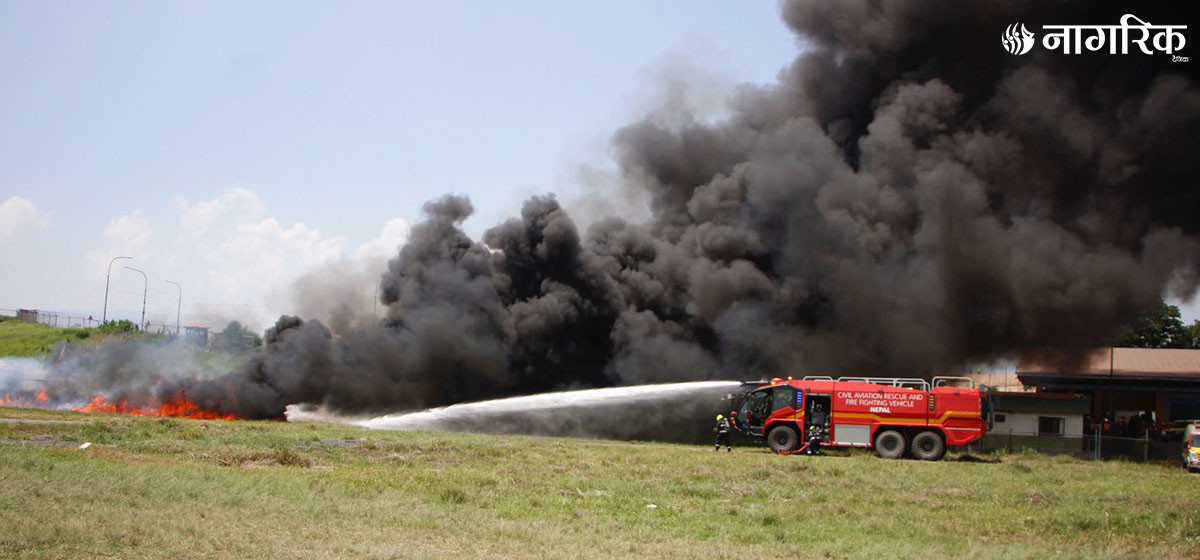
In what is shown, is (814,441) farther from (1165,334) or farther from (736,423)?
(1165,334)

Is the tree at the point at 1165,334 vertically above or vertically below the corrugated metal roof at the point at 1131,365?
above

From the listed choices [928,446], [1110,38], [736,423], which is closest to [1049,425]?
[928,446]

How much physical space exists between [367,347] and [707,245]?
56.4 ft

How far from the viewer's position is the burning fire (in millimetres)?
45844

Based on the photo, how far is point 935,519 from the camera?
1931 centimetres

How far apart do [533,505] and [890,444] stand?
1969 centimetres

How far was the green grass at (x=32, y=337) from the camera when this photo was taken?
7662 centimetres

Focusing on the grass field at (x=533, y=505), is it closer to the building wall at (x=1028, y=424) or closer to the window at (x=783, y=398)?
the window at (x=783, y=398)

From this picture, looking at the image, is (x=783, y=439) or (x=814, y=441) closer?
(x=814, y=441)

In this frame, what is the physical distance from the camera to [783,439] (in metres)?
35.9

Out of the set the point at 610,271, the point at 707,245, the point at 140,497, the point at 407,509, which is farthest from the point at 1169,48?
the point at 140,497

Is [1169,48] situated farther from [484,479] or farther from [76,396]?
[76,396]

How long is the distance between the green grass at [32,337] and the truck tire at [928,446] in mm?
63072

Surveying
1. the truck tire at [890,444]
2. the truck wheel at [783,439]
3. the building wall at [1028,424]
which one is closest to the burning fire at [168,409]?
the truck wheel at [783,439]
